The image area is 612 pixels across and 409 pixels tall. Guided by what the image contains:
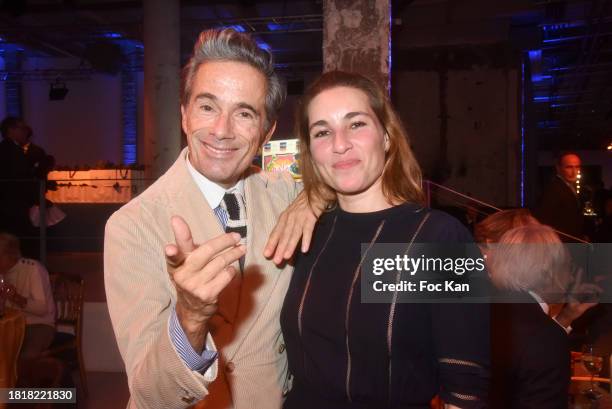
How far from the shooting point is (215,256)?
1016 mm

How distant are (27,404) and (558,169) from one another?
5.25 m

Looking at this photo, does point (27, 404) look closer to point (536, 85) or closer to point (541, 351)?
point (541, 351)

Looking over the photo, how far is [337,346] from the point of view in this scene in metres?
1.39

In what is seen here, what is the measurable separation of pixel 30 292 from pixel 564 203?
5.06m

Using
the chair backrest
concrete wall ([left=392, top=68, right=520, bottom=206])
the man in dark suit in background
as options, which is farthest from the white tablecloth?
the man in dark suit in background

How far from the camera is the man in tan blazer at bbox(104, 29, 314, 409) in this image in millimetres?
1108

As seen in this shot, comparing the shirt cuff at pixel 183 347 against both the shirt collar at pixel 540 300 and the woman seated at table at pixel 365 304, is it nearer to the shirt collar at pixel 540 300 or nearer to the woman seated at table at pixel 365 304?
the woman seated at table at pixel 365 304

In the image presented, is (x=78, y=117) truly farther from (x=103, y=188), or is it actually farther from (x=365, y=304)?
(x=365, y=304)

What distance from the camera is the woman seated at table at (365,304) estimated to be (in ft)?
4.29

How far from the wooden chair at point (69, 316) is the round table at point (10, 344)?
66 cm

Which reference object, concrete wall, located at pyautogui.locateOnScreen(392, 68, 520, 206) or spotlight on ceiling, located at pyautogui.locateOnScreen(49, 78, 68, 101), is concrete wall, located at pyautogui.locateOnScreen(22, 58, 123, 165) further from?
concrete wall, located at pyautogui.locateOnScreen(392, 68, 520, 206)

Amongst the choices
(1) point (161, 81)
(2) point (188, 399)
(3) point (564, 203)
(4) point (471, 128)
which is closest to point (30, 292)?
(2) point (188, 399)

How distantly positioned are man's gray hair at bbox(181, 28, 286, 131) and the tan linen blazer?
0.27 metres
